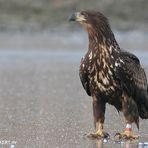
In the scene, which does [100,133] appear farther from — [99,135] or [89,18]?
[89,18]

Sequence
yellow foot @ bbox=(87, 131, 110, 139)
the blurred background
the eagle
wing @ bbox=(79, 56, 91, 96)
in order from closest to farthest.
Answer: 1. the eagle
2. wing @ bbox=(79, 56, 91, 96)
3. yellow foot @ bbox=(87, 131, 110, 139)
4. the blurred background

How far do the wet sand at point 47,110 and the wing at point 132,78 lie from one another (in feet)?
1.36

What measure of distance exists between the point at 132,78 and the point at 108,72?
1.03ft

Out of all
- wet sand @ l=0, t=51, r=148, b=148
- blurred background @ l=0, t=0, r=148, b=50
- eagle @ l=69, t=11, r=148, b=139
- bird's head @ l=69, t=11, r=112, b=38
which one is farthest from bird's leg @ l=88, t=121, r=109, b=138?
blurred background @ l=0, t=0, r=148, b=50

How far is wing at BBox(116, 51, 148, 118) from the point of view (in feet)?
30.0

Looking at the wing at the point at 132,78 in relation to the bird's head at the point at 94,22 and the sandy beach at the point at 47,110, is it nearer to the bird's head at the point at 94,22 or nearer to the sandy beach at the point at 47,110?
the bird's head at the point at 94,22

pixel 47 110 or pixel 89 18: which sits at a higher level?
pixel 89 18

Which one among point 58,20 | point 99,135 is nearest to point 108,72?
point 99,135

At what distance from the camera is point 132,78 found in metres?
9.25

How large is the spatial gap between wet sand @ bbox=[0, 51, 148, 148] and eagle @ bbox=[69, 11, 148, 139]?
35cm

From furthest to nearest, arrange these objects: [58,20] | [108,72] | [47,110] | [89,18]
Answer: [58,20] → [47,110] → [89,18] → [108,72]

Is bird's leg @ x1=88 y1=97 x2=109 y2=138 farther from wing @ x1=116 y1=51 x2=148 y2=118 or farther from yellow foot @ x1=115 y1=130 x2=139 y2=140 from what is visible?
wing @ x1=116 y1=51 x2=148 y2=118

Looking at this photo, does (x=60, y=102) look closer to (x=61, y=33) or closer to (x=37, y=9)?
(x=61, y=33)

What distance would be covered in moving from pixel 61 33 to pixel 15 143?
22294 mm
